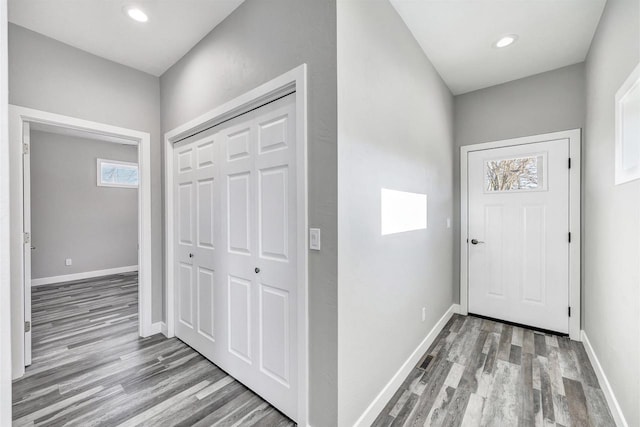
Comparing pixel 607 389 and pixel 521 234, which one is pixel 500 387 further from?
pixel 521 234

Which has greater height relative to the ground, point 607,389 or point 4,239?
point 4,239

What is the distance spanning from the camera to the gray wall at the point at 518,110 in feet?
9.03

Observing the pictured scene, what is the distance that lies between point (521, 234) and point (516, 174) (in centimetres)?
67

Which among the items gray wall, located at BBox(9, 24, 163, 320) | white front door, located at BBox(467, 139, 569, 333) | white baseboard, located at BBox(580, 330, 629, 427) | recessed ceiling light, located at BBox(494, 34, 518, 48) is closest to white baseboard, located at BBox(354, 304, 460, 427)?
white front door, located at BBox(467, 139, 569, 333)

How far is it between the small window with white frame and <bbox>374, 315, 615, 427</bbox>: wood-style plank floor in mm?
6177

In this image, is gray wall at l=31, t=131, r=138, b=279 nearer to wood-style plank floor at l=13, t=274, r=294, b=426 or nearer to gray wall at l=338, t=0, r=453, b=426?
wood-style plank floor at l=13, t=274, r=294, b=426

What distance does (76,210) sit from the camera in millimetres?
5094

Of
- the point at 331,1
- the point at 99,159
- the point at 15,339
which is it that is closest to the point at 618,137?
the point at 331,1

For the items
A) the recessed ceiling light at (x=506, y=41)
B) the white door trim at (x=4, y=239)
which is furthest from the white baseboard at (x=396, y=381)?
the recessed ceiling light at (x=506, y=41)

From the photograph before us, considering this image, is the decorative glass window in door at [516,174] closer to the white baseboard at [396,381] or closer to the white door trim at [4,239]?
the white baseboard at [396,381]

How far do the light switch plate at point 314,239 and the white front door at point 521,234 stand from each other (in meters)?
2.60

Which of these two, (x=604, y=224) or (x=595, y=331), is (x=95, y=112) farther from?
(x=595, y=331)

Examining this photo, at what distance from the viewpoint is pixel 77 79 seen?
2.44m

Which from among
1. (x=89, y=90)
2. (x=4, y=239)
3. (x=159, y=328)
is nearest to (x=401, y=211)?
(x=4, y=239)
